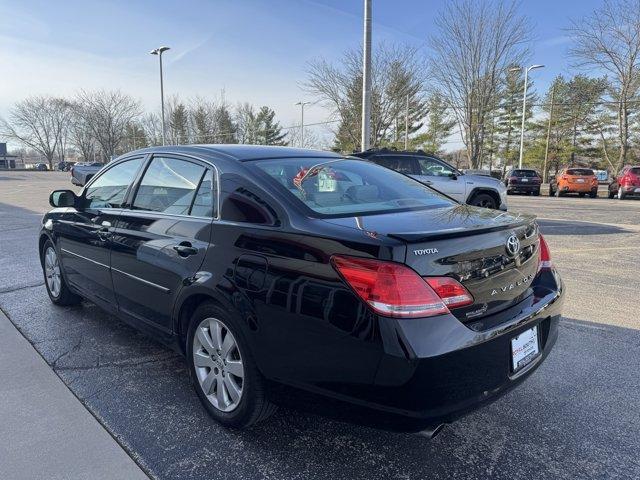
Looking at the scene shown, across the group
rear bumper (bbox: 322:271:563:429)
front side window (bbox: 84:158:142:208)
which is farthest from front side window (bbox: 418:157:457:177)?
rear bumper (bbox: 322:271:563:429)

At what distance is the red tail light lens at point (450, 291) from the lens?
199 cm

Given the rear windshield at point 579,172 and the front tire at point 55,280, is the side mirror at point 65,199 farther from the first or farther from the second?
the rear windshield at point 579,172

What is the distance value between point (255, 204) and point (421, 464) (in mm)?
1539

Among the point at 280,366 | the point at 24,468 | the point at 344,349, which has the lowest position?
the point at 24,468

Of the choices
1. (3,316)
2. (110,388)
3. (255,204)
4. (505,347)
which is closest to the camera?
(505,347)

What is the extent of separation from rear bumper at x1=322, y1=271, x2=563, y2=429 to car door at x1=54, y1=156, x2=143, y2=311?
244 cm

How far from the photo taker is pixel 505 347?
2184 mm

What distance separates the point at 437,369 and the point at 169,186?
2.14 metres

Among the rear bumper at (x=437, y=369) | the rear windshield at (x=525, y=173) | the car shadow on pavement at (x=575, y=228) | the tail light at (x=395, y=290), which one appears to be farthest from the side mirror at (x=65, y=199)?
the rear windshield at (x=525, y=173)

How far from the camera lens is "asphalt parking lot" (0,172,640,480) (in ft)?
7.54

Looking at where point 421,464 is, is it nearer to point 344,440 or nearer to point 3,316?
point 344,440

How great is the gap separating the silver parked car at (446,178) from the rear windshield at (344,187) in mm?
7345

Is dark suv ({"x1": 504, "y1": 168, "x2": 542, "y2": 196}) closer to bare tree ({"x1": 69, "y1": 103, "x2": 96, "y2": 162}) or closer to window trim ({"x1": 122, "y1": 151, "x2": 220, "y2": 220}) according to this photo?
window trim ({"x1": 122, "y1": 151, "x2": 220, "y2": 220})

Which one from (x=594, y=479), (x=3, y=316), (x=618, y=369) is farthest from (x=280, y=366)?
(x=3, y=316)
